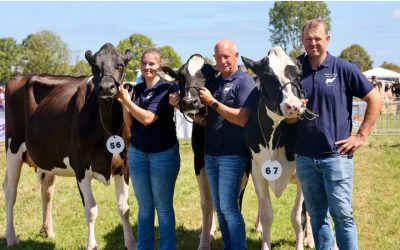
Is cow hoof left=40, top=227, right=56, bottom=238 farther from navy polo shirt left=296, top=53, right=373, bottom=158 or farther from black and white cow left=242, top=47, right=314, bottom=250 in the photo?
navy polo shirt left=296, top=53, right=373, bottom=158

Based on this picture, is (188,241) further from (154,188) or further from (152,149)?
(152,149)

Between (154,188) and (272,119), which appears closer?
(272,119)

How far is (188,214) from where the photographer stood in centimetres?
809

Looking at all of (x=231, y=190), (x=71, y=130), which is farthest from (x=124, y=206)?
(x=231, y=190)

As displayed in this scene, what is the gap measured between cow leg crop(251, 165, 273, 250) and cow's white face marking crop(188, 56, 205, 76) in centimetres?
116

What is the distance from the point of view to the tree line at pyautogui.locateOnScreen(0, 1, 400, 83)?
200 feet

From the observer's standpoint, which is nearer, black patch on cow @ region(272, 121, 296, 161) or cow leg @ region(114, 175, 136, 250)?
black patch on cow @ region(272, 121, 296, 161)

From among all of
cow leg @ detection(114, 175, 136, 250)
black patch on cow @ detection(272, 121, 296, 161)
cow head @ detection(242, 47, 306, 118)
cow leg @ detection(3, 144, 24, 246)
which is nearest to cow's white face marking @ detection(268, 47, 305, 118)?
cow head @ detection(242, 47, 306, 118)

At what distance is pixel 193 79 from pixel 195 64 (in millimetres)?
224

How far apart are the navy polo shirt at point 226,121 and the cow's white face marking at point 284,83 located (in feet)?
1.02

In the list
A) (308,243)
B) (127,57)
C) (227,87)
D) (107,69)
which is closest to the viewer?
(227,87)

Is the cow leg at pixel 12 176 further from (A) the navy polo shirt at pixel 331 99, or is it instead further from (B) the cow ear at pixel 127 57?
(A) the navy polo shirt at pixel 331 99

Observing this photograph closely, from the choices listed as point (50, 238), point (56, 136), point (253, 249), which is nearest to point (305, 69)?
point (253, 249)

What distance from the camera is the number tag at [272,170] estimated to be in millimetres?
4945
